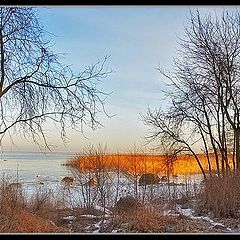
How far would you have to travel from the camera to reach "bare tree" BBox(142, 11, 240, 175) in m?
4.27

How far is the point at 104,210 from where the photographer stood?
365 cm

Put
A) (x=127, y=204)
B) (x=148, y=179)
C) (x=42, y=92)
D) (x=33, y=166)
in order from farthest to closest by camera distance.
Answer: (x=148, y=179)
(x=127, y=204)
(x=33, y=166)
(x=42, y=92)

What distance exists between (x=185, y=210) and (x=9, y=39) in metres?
2.56

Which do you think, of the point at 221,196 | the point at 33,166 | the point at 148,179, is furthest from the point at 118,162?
the point at 221,196

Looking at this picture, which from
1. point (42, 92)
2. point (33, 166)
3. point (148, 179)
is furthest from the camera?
point (148, 179)

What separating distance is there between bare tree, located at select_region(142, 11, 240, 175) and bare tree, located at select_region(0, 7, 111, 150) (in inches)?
70.9

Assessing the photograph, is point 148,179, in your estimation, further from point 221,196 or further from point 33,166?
point 33,166

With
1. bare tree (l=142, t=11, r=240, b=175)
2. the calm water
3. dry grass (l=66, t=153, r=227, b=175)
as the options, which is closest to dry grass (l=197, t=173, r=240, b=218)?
bare tree (l=142, t=11, r=240, b=175)

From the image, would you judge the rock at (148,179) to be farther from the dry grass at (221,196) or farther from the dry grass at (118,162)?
the dry grass at (221,196)

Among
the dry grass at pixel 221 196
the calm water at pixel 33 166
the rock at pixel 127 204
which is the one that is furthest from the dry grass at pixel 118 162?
the dry grass at pixel 221 196

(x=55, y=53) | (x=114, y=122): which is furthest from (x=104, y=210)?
(x=55, y=53)

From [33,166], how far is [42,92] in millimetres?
844

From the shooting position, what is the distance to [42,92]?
8.68 feet
